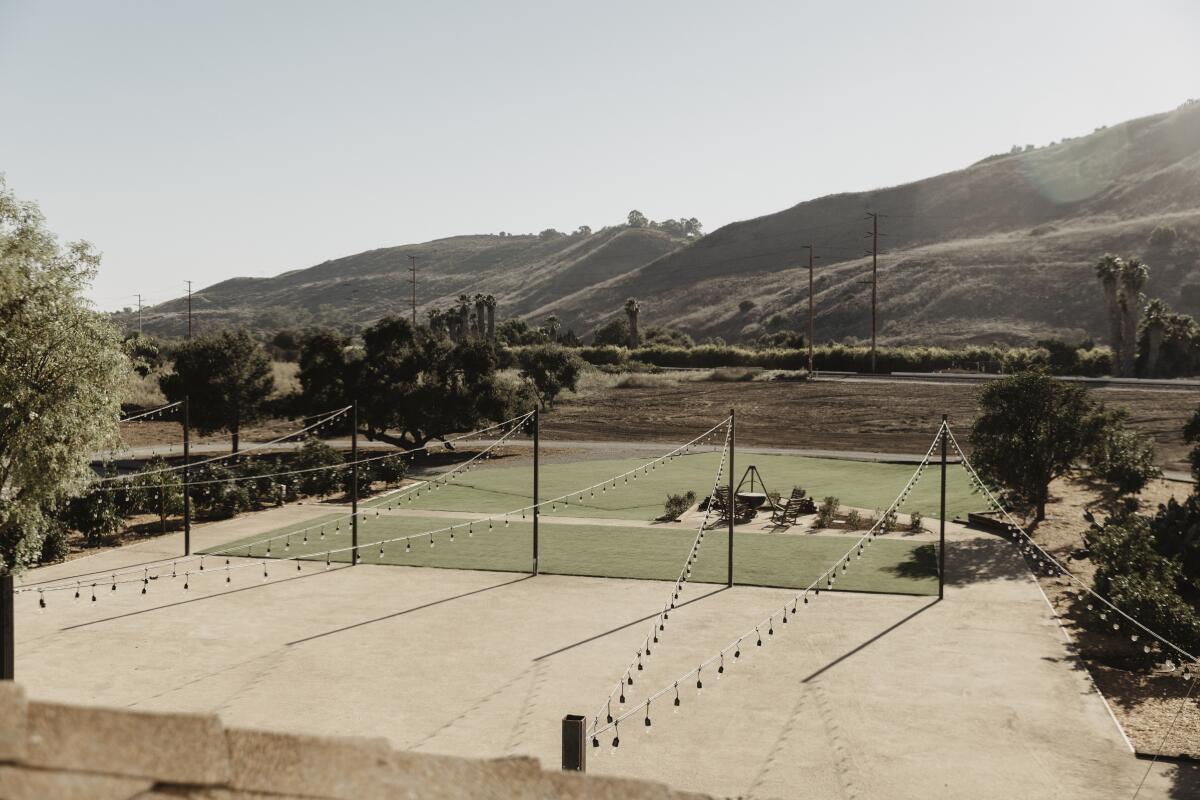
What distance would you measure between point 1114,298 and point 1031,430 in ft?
161

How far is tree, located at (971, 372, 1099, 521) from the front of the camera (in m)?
31.5

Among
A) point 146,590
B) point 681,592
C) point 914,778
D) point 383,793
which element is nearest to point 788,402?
point 681,592

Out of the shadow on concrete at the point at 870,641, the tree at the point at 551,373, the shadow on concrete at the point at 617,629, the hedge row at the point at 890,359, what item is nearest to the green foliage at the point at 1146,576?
the shadow on concrete at the point at 870,641

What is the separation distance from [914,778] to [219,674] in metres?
13.2

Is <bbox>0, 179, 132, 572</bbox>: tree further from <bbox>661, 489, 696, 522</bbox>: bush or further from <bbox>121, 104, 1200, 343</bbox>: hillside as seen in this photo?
<bbox>121, 104, 1200, 343</bbox>: hillside

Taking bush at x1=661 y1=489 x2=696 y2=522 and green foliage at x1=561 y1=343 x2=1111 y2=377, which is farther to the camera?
green foliage at x1=561 y1=343 x2=1111 y2=377

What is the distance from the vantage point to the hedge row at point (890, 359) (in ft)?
259

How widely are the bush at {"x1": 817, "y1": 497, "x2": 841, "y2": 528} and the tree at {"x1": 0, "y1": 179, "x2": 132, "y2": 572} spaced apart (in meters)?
24.0

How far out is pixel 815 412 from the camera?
227ft

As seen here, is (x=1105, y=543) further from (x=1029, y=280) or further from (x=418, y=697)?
(x=1029, y=280)

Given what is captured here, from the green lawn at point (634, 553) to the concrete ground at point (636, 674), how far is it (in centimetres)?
143

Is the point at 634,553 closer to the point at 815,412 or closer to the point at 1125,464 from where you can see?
the point at 1125,464

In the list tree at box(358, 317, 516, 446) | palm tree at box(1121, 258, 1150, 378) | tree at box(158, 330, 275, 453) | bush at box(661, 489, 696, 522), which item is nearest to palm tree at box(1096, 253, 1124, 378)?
palm tree at box(1121, 258, 1150, 378)

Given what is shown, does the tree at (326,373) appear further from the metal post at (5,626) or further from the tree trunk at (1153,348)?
the tree trunk at (1153,348)
